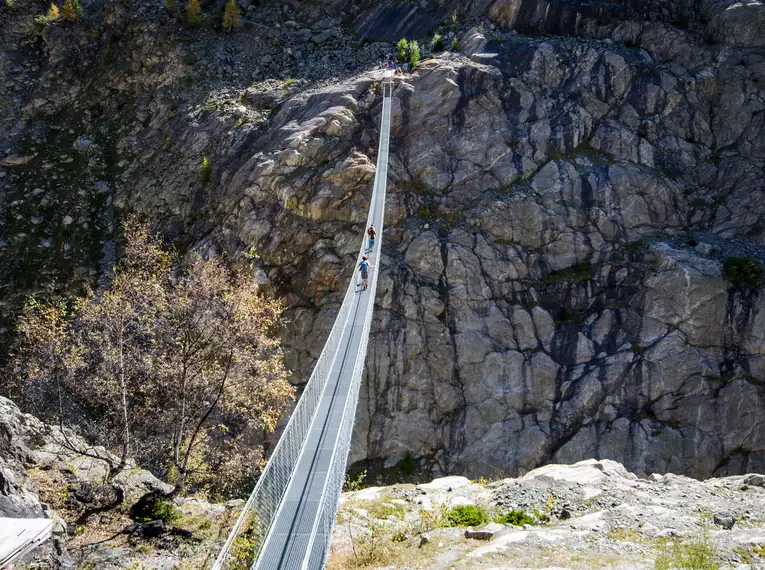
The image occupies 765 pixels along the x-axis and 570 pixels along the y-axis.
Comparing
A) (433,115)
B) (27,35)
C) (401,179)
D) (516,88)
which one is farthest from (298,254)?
(27,35)

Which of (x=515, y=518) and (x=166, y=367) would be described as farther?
(x=166, y=367)

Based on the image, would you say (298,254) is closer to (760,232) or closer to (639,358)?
(639,358)

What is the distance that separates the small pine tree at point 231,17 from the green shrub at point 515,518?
30.2m

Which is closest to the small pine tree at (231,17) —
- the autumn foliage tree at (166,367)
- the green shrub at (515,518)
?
the autumn foliage tree at (166,367)

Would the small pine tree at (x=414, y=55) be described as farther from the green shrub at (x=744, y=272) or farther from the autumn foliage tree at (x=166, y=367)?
the autumn foliage tree at (x=166, y=367)

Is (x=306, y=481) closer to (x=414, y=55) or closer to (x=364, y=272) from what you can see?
(x=364, y=272)

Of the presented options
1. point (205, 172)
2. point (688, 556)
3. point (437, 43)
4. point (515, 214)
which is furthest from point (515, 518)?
point (437, 43)

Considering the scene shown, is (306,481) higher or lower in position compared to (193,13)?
lower

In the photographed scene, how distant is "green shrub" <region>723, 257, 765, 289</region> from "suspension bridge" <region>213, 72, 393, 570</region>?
12.7 meters

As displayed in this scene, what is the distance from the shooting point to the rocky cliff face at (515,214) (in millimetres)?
19109

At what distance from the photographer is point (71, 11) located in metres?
32.8

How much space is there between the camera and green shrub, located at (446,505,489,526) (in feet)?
30.8

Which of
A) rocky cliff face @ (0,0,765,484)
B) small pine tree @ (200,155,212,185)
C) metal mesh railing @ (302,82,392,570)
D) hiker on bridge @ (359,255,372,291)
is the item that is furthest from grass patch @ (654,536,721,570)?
small pine tree @ (200,155,212,185)

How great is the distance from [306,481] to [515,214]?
15.0 metres
